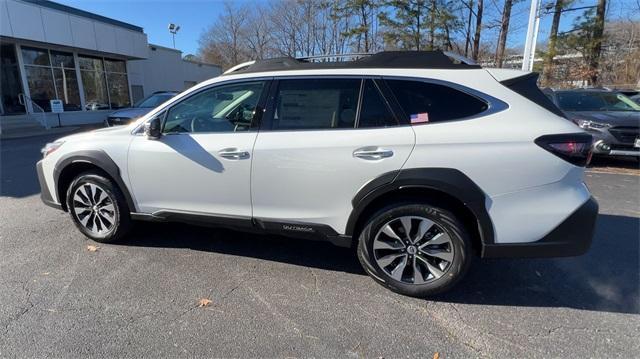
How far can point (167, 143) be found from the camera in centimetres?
341

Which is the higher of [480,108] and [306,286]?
[480,108]

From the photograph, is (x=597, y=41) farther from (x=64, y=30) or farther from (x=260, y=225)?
(x=64, y=30)

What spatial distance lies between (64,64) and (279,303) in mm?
22051

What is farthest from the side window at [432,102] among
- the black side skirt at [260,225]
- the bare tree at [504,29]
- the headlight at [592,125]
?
the bare tree at [504,29]

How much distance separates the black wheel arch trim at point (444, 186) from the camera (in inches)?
105

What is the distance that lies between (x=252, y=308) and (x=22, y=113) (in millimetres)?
20025

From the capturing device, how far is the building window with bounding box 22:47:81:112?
17.6 metres

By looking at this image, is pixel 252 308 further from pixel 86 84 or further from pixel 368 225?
pixel 86 84

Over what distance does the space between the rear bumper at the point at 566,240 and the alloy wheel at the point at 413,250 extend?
0.40 metres

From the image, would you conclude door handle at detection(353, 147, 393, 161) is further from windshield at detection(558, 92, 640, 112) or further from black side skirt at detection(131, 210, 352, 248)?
windshield at detection(558, 92, 640, 112)

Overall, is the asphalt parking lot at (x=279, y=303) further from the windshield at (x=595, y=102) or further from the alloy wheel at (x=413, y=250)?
the windshield at (x=595, y=102)

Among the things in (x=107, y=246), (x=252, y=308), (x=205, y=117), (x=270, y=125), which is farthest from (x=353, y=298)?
(x=107, y=246)

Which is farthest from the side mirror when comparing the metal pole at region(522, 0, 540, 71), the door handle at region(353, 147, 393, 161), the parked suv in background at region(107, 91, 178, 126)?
the metal pole at region(522, 0, 540, 71)

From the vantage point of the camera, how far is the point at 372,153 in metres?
2.82
